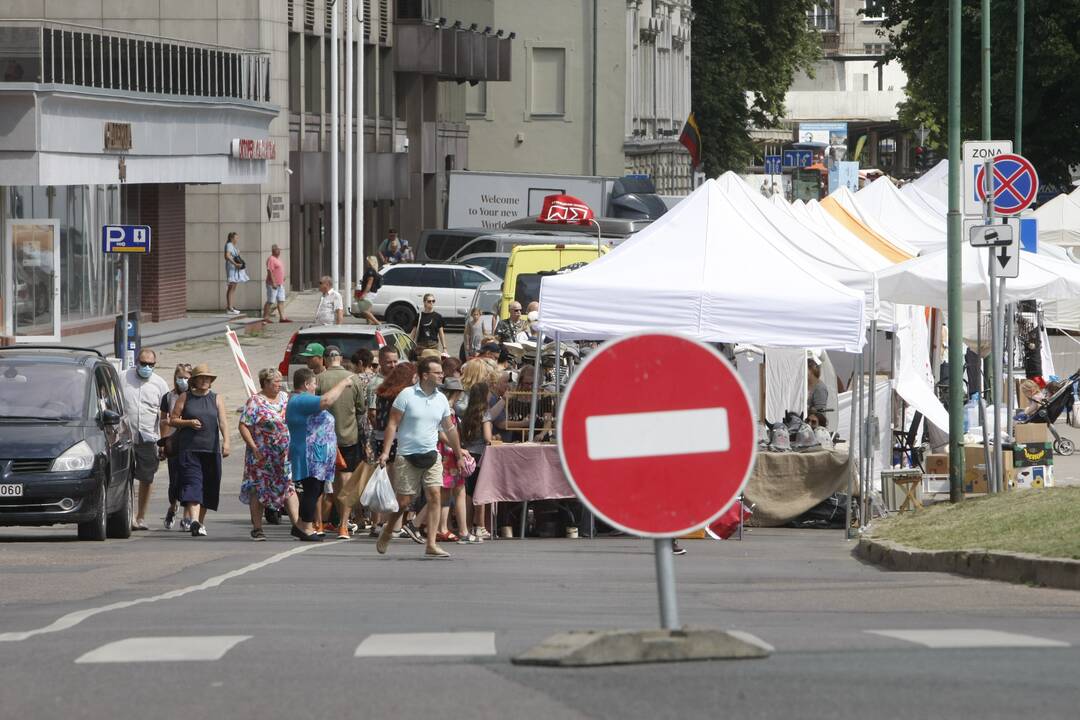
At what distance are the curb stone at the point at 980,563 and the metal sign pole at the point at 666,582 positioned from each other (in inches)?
214

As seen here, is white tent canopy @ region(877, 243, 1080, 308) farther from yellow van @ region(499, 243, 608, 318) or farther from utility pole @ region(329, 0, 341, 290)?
utility pole @ region(329, 0, 341, 290)

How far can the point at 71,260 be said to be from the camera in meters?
39.2

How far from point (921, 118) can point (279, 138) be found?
49.4 meters

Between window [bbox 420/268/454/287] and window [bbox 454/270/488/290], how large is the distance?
0.18m

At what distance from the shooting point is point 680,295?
17.7 meters

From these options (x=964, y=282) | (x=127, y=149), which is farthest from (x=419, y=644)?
(x=127, y=149)

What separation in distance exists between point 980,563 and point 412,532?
5.52 m

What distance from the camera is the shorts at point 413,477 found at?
15.6 meters

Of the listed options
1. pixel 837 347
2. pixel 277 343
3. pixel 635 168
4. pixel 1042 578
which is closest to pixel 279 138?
pixel 277 343

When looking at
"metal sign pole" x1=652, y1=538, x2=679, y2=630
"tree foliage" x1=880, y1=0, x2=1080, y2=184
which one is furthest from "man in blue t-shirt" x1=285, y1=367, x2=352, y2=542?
"tree foliage" x1=880, y1=0, x2=1080, y2=184

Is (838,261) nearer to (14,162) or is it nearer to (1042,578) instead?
(1042,578)

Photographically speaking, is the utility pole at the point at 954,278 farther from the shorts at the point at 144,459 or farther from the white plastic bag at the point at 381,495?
the shorts at the point at 144,459

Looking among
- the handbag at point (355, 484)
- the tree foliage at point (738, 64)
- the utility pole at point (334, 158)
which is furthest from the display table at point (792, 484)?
the tree foliage at point (738, 64)

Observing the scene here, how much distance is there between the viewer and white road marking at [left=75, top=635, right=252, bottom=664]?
8.28m
